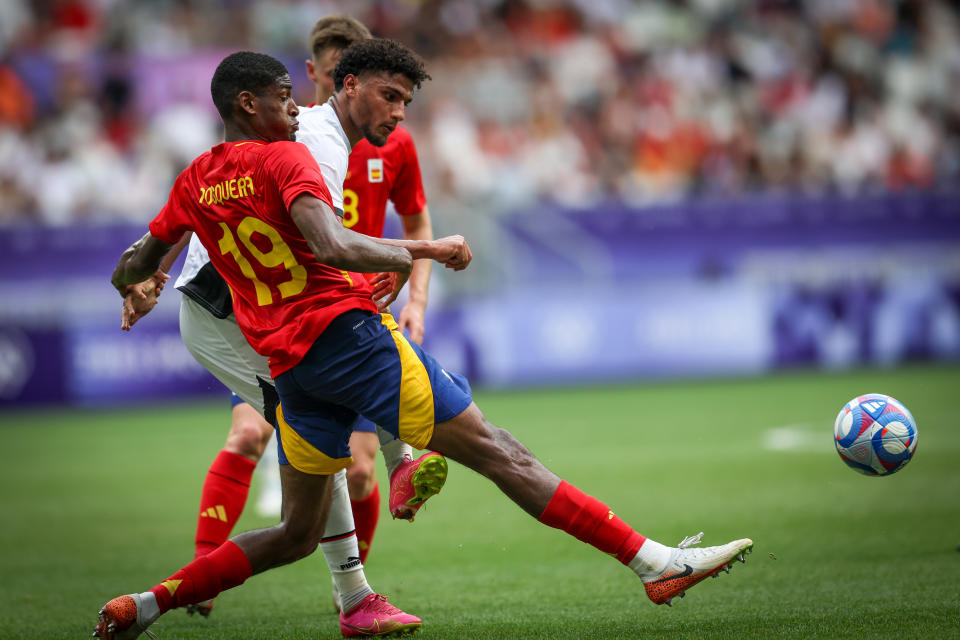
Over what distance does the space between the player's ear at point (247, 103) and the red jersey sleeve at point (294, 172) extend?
24cm

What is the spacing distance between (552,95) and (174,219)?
14.6 metres

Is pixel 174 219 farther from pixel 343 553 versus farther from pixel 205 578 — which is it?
pixel 343 553

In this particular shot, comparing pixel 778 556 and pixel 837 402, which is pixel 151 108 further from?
pixel 778 556

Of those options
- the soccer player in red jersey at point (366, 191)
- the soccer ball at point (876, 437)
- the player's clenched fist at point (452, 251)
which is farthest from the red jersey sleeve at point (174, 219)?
the soccer ball at point (876, 437)

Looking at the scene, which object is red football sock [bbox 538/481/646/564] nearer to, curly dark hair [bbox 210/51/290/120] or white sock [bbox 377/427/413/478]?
white sock [bbox 377/427/413/478]

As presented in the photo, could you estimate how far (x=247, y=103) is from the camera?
454 cm

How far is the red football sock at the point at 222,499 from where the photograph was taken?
5.52 metres

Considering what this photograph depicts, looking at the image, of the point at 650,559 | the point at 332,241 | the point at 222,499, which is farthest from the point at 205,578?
the point at 650,559

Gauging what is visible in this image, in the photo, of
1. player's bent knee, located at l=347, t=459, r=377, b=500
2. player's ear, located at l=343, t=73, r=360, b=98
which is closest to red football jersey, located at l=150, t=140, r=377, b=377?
player's ear, located at l=343, t=73, r=360, b=98

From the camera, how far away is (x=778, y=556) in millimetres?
6262

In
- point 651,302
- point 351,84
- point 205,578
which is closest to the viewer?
point 205,578

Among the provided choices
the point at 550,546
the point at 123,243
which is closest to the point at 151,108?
the point at 123,243

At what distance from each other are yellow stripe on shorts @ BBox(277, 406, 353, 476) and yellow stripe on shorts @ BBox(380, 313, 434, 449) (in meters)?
0.33

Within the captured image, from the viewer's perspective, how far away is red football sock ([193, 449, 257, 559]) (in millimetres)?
5516
